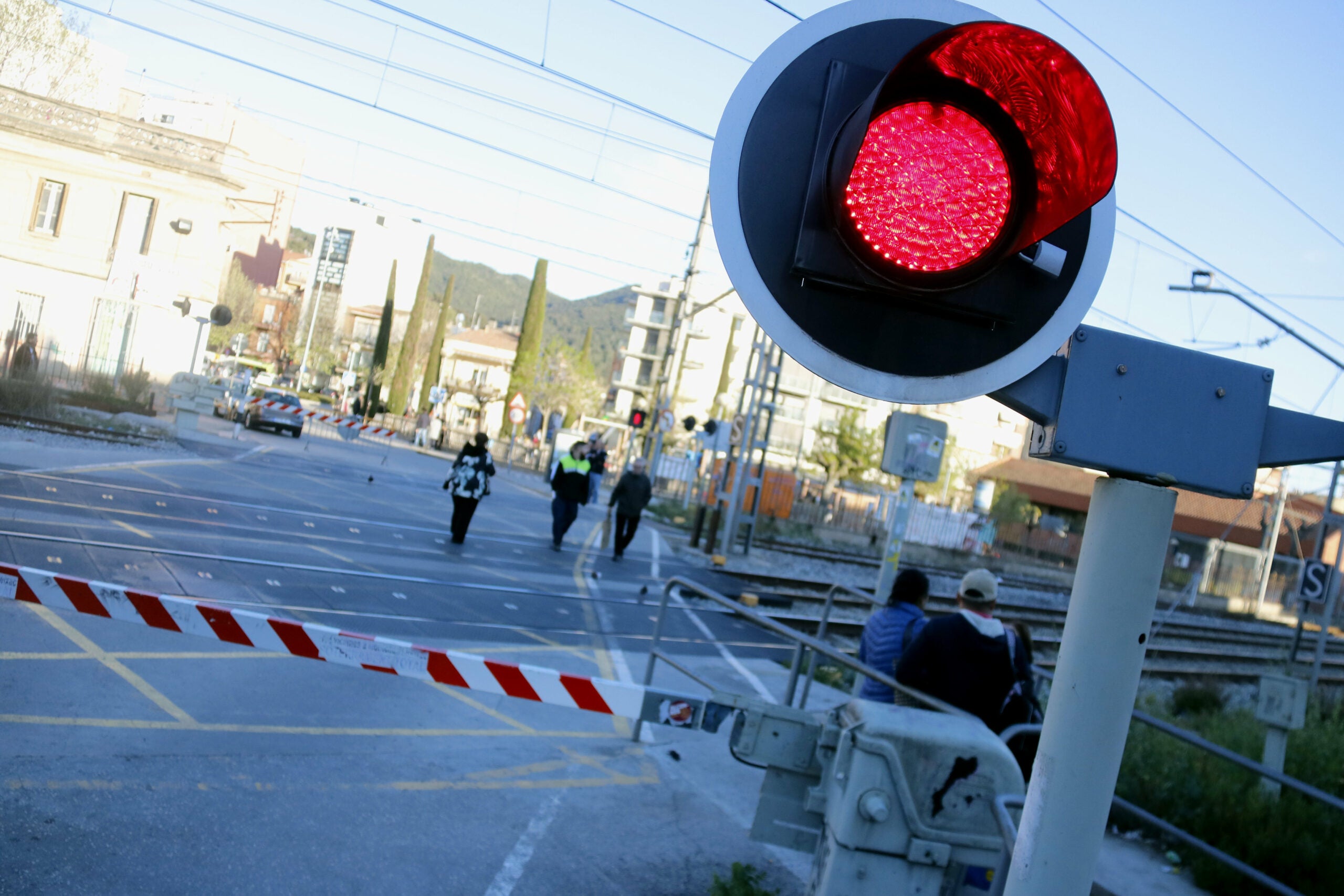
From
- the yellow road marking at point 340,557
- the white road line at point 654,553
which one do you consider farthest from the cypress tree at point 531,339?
the yellow road marking at point 340,557

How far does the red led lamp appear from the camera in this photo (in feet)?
4.68

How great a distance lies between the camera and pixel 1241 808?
23.4 ft

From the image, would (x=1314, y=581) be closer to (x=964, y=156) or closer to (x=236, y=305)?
(x=964, y=156)

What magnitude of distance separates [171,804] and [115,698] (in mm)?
1443

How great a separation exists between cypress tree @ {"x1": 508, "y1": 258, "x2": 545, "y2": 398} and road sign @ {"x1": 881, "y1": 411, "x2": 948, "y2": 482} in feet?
163

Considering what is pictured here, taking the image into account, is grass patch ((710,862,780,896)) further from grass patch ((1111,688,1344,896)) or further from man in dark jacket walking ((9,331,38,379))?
man in dark jacket walking ((9,331,38,379))

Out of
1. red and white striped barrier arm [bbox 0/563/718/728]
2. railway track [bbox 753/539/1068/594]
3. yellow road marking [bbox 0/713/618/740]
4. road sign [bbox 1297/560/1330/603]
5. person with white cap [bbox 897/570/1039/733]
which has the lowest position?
yellow road marking [bbox 0/713/618/740]

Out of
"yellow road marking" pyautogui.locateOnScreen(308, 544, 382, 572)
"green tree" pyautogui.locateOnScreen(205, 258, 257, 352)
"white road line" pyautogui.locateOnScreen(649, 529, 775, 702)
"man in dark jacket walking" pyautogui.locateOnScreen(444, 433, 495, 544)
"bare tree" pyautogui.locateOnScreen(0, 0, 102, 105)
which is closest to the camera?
"white road line" pyautogui.locateOnScreen(649, 529, 775, 702)

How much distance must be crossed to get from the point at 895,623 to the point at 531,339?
5417cm

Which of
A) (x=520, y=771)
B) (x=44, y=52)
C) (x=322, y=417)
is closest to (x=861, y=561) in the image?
(x=322, y=417)

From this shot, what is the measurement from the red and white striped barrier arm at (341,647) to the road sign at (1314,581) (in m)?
17.3

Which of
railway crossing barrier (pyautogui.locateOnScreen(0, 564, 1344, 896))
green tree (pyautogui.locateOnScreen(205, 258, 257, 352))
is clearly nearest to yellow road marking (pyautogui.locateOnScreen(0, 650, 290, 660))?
railway crossing barrier (pyautogui.locateOnScreen(0, 564, 1344, 896))

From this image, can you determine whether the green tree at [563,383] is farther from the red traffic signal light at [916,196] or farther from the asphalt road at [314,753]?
the red traffic signal light at [916,196]

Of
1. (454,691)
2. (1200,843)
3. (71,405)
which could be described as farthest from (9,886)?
(71,405)
